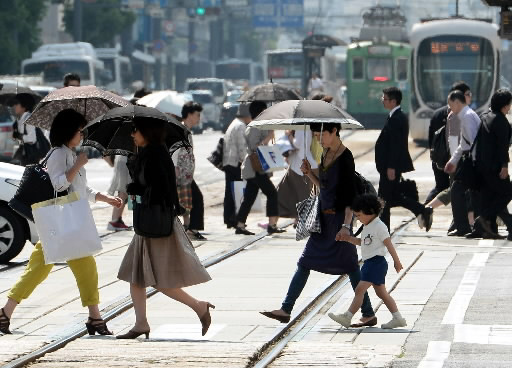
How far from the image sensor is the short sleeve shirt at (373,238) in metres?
11.1

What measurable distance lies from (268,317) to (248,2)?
4215 inches

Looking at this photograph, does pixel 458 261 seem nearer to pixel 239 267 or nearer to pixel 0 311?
pixel 239 267

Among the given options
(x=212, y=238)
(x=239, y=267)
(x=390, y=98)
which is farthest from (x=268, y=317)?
(x=212, y=238)

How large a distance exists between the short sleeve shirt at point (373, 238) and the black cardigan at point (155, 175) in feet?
4.72

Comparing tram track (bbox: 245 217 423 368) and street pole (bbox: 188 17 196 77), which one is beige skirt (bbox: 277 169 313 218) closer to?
tram track (bbox: 245 217 423 368)

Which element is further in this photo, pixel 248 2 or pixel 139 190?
pixel 248 2

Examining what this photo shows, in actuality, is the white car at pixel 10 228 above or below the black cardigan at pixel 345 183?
below

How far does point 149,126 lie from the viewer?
10.5 meters

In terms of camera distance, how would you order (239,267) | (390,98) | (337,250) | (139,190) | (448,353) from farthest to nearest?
(390,98) < (239,267) < (337,250) < (139,190) < (448,353)

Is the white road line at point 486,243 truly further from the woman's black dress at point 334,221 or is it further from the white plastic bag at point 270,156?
the woman's black dress at point 334,221

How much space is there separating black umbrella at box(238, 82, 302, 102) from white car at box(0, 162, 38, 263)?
5878 mm

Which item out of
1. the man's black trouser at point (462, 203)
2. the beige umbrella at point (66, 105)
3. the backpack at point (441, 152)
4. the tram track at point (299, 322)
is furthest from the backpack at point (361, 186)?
the backpack at point (441, 152)

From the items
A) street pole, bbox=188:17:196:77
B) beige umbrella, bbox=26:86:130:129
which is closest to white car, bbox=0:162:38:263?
beige umbrella, bbox=26:86:130:129

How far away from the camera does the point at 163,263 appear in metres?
10.6
